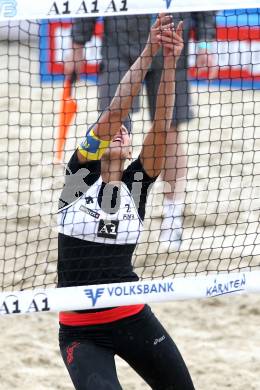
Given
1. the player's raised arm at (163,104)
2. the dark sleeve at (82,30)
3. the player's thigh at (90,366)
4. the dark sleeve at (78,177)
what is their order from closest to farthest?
the player's thigh at (90,366)
the player's raised arm at (163,104)
the dark sleeve at (78,177)
the dark sleeve at (82,30)

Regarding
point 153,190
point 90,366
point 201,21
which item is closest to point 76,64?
Result: point 201,21

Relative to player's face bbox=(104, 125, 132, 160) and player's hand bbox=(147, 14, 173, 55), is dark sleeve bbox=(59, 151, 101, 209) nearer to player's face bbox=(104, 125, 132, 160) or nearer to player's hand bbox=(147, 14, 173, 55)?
player's face bbox=(104, 125, 132, 160)

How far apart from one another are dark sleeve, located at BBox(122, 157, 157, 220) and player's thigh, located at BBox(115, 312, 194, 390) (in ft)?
1.79

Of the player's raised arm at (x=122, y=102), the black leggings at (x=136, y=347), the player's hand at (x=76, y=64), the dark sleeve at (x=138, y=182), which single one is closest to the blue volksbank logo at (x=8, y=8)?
the player's raised arm at (x=122, y=102)

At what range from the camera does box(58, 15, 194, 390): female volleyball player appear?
171 inches

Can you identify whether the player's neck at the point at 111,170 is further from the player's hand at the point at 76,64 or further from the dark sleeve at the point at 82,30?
the player's hand at the point at 76,64

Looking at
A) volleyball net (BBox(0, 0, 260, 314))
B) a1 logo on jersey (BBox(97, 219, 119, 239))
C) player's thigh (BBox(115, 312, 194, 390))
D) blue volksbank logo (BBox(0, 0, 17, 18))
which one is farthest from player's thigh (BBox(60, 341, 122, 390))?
blue volksbank logo (BBox(0, 0, 17, 18))

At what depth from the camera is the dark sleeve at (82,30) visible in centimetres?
767

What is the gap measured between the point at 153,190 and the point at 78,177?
3561mm

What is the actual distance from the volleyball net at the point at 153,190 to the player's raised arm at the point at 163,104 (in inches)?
6.4

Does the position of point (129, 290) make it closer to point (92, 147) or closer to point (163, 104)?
point (92, 147)

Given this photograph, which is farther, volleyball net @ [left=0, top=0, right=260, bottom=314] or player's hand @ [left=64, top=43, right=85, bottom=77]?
player's hand @ [left=64, top=43, right=85, bottom=77]

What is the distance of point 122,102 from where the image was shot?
4.29 meters

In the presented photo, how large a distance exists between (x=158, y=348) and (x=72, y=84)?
4518mm
